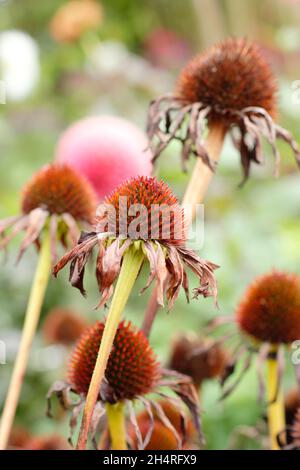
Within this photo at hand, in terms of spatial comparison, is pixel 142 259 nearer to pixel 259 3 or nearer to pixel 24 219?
pixel 24 219

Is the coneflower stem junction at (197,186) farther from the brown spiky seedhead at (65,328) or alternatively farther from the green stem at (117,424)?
the brown spiky seedhead at (65,328)

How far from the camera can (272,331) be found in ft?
3.00

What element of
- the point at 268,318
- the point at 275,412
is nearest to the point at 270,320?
the point at 268,318

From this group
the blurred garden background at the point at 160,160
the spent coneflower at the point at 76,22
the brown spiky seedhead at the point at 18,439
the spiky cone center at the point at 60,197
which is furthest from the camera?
the spent coneflower at the point at 76,22

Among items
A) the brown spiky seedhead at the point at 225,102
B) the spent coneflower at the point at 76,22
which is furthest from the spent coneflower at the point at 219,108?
the spent coneflower at the point at 76,22

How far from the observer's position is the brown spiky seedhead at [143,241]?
1.91 ft

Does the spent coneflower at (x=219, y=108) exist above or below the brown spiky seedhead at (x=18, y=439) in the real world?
above

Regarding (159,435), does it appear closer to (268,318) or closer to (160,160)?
(268,318)

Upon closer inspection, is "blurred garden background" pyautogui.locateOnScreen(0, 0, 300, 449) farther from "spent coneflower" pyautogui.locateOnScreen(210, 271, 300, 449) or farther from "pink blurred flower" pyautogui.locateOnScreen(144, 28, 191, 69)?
"spent coneflower" pyautogui.locateOnScreen(210, 271, 300, 449)

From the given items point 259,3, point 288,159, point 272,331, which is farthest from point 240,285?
point 259,3

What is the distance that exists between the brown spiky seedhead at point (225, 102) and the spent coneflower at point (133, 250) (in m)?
0.19

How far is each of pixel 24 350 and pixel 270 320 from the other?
31 centimetres

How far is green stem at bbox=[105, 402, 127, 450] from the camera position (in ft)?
2.35

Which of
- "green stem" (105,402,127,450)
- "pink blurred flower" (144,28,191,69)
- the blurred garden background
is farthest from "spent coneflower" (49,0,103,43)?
"green stem" (105,402,127,450)
